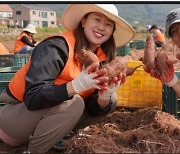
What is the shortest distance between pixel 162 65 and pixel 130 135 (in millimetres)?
577

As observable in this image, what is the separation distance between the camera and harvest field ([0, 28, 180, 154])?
175cm

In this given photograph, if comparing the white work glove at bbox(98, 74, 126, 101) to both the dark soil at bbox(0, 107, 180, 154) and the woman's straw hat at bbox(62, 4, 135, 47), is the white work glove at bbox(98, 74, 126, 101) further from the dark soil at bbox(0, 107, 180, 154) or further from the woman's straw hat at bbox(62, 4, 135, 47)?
the woman's straw hat at bbox(62, 4, 135, 47)

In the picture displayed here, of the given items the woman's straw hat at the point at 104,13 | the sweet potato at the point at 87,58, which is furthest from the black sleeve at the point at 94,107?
the woman's straw hat at the point at 104,13

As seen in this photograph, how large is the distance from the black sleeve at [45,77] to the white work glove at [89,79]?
85 millimetres

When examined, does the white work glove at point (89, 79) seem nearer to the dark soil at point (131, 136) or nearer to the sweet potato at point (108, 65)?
the sweet potato at point (108, 65)

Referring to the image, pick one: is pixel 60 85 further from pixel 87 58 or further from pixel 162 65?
pixel 162 65

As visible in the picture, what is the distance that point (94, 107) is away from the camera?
89.9 inches

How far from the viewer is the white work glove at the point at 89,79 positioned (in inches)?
72.0

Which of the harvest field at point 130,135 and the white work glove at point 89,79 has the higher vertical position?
the white work glove at point 89,79

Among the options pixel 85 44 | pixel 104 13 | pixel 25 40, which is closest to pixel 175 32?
pixel 104 13

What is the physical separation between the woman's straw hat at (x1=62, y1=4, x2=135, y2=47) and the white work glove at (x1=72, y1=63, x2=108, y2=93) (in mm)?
446

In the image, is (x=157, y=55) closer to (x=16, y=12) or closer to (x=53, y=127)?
(x=53, y=127)

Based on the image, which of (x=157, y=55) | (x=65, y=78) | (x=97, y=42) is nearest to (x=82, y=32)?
(x=97, y=42)

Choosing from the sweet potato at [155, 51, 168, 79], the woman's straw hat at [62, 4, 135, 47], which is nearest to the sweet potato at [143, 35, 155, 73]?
the sweet potato at [155, 51, 168, 79]
